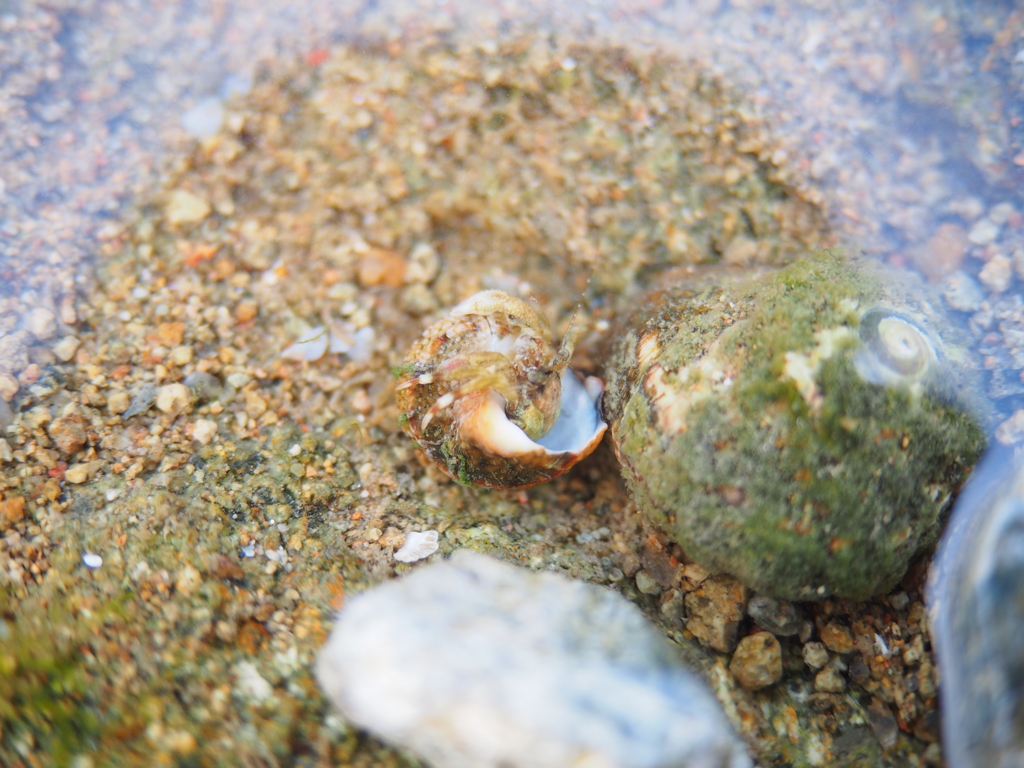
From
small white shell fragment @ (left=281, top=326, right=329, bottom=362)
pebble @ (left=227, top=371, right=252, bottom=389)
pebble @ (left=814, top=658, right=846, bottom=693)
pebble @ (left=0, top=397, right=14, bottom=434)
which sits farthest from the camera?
small white shell fragment @ (left=281, top=326, right=329, bottom=362)

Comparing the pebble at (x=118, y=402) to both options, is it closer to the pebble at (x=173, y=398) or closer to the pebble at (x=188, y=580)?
the pebble at (x=173, y=398)

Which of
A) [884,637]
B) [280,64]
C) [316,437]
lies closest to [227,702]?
[316,437]

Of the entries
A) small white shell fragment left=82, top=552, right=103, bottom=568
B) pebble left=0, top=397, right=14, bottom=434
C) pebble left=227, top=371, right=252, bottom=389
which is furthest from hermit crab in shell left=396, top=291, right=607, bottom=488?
pebble left=0, top=397, right=14, bottom=434

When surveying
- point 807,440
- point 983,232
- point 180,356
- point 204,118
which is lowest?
point 180,356

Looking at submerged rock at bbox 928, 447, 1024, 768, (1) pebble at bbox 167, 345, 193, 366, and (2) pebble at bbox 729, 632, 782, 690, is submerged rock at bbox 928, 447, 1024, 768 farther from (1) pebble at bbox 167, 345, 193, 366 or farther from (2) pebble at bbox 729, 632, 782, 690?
(1) pebble at bbox 167, 345, 193, 366

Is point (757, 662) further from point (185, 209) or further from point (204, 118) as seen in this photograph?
point (204, 118)

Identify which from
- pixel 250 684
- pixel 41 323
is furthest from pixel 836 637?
pixel 41 323
